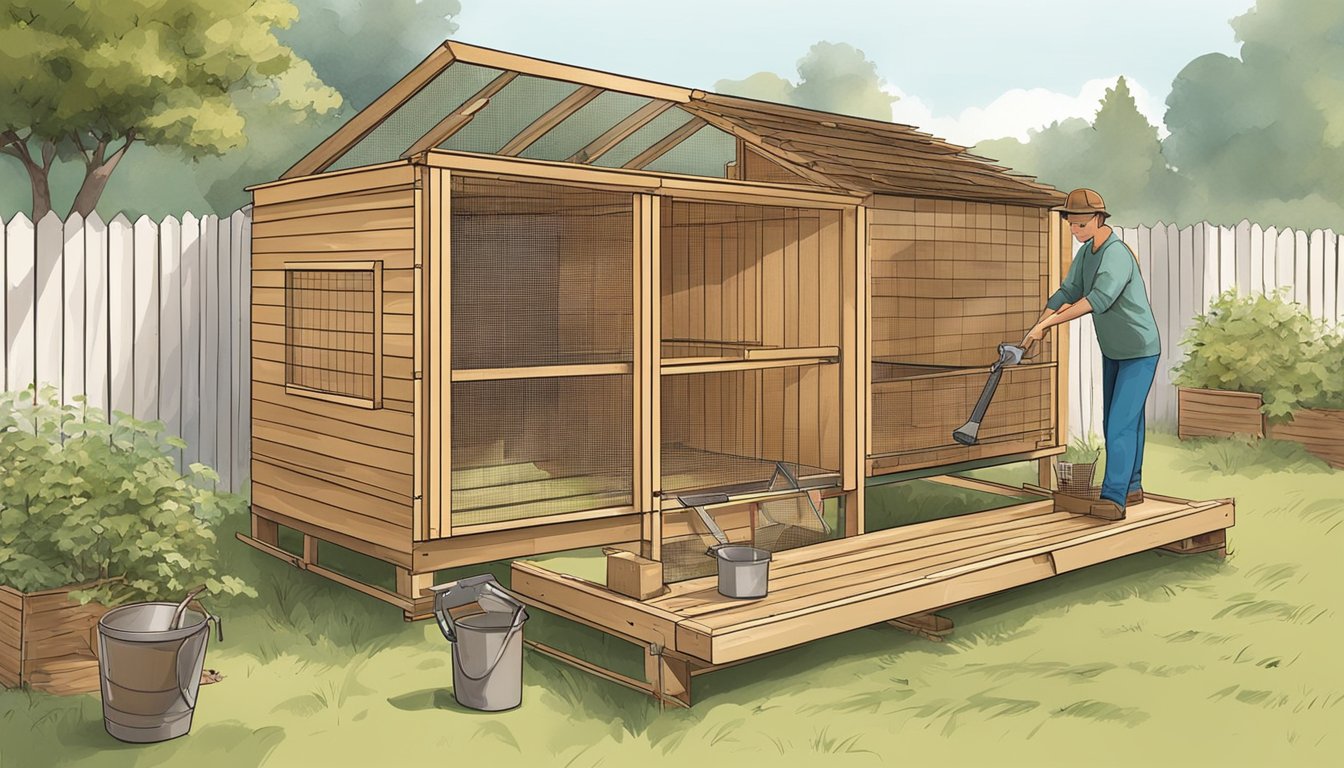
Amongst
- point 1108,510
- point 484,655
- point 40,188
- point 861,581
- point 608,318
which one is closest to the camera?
point 484,655

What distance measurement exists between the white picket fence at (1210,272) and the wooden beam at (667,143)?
6170mm

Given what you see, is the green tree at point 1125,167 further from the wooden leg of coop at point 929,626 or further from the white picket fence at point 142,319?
the wooden leg of coop at point 929,626

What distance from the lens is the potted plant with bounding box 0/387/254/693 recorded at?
14.1 ft

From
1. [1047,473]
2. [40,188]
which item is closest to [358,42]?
[40,188]

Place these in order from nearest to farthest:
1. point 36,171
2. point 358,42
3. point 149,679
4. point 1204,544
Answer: point 149,679 < point 1204,544 < point 36,171 < point 358,42

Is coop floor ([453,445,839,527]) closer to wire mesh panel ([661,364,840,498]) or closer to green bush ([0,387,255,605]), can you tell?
wire mesh panel ([661,364,840,498])

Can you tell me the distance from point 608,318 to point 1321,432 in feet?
21.1

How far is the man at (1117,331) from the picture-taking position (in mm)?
6105

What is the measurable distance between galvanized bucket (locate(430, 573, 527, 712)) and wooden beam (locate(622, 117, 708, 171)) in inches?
140

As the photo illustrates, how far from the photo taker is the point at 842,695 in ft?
14.3

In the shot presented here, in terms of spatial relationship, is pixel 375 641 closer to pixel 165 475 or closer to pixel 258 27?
pixel 165 475

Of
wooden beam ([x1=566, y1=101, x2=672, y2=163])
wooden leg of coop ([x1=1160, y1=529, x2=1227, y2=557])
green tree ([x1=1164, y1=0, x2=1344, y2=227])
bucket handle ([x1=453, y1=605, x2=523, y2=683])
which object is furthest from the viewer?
green tree ([x1=1164, y1=0, x2=1344, y2=227])

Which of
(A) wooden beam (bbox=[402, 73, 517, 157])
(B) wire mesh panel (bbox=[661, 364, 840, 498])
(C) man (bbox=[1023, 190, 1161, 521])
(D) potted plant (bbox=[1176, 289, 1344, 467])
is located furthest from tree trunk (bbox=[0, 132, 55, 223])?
(D) potted plant (bbox=[1176, 289, 1344, 467])

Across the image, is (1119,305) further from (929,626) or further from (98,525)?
(98,525)
